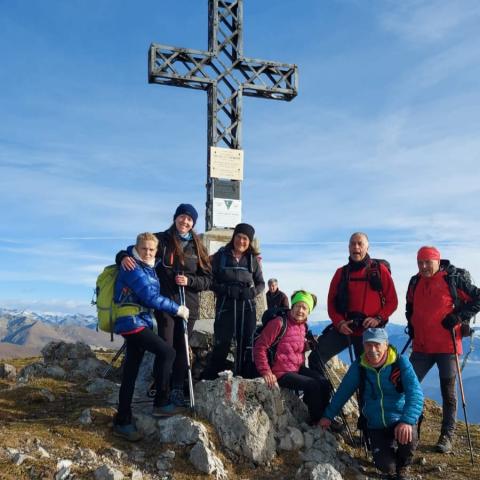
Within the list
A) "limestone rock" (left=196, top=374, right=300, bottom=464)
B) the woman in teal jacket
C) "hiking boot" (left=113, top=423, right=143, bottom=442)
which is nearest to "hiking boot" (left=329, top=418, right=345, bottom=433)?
"limestone rock" (left=196, top=374, right=300, bottom=464)

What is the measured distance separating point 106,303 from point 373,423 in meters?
4.28

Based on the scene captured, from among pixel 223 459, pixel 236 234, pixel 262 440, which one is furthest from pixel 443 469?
pixel 236 234

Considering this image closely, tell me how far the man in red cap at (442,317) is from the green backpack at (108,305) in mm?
4739

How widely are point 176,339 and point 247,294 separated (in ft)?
4.62

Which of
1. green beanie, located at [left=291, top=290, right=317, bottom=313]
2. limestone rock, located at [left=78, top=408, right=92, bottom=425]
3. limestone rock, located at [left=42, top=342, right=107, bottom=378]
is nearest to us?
limestone rock, located at [left=78, top=408, right=92, bottom=425]

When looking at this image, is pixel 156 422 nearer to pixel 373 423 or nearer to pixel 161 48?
pixel 373 423

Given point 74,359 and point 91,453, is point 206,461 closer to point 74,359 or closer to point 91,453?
point 91,453

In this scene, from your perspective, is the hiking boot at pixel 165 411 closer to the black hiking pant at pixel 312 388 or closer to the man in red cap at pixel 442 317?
the black hiking pant at pixel 312 388

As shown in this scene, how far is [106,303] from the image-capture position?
701 cm

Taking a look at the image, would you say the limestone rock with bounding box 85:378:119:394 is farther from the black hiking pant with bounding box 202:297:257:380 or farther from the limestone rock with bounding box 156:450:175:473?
the limestone rock with bounding box 156:450:175:473

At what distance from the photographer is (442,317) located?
8031 millimetres

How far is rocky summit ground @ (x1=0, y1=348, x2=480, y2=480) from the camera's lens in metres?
5.89

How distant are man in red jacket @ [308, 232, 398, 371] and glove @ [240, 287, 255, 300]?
1.45 metres

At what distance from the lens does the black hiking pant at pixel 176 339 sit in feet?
24.4
